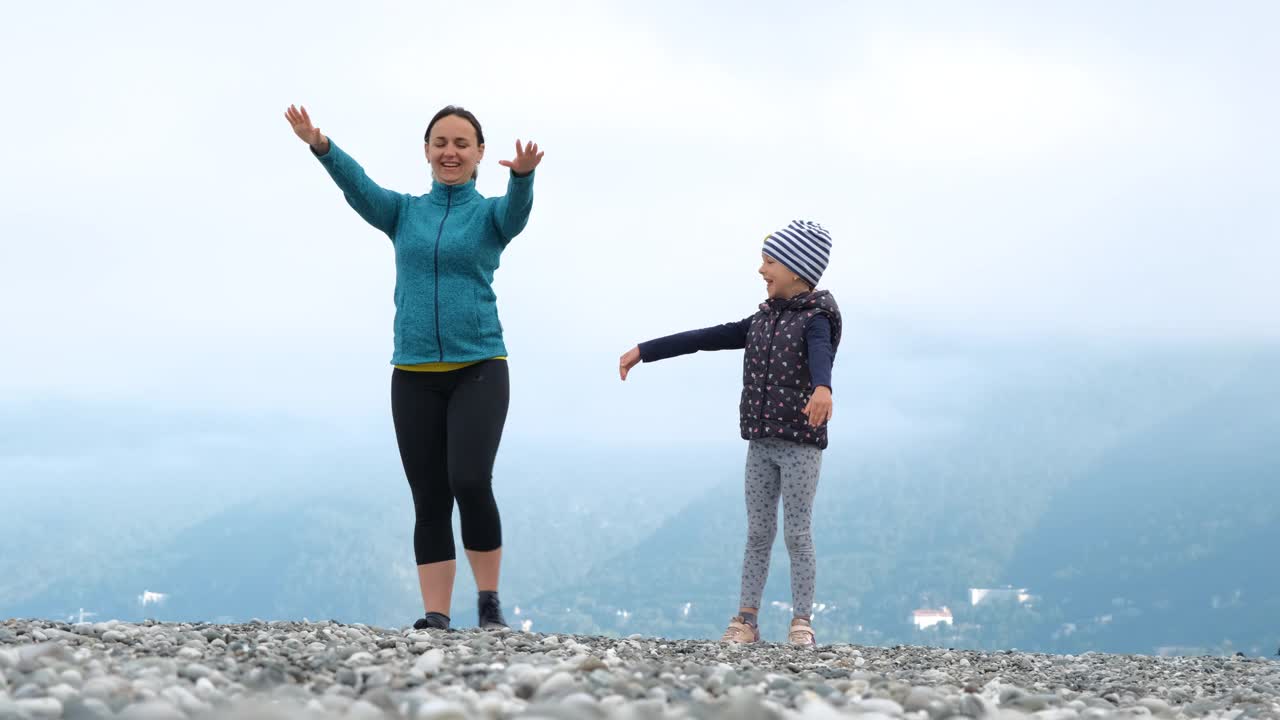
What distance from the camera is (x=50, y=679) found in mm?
3791

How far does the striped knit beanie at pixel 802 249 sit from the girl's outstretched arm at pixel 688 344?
609 mm

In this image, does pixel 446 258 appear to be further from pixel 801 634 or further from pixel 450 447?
pixel 801 634

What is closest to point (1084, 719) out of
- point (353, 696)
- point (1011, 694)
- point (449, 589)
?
point (1011, 694)

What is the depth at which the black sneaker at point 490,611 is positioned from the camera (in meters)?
6.88

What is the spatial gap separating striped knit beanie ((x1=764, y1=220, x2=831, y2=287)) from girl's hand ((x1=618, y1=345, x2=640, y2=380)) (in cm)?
128

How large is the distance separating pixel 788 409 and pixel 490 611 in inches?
98.1

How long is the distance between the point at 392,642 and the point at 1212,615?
173 m

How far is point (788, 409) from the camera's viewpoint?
7879mm

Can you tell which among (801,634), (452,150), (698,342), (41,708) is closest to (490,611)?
(801,634)

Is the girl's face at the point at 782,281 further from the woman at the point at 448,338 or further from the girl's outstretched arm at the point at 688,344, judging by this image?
the woman at the point at 448,338

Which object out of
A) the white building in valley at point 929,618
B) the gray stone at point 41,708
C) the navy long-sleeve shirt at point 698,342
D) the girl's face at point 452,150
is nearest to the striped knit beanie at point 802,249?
the navy long-sleeve shirt at point 698,342

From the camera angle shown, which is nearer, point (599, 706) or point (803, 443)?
point (599, 706)

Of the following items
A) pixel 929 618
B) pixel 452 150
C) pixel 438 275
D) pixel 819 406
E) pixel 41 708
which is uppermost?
pixel 452 150

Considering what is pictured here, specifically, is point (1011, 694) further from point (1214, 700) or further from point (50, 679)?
point (50, 679)
